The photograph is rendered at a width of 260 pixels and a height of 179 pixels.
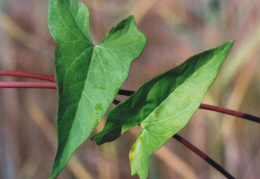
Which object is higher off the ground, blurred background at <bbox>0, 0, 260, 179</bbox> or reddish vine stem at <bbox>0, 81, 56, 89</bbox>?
reddish vine stem at <bbox>0, 81, 56, 89</bbox>

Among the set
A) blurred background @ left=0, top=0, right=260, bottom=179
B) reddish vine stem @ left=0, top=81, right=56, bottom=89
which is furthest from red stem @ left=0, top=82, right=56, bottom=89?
blurred background @ left=0, top=0, right=260, bottom=179

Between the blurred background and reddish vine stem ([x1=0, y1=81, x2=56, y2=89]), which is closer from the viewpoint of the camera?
reddish vine stem ([x1=0, y1=81, x2=56, y2=89])

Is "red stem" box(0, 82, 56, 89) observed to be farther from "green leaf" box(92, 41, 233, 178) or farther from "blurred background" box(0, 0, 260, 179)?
"blurred background" box(0, 0, 260, 179)

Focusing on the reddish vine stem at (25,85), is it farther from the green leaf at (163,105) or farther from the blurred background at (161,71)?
the blurred background at (161,71)

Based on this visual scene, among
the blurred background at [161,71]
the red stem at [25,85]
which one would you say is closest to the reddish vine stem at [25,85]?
the red stem at [25,85]

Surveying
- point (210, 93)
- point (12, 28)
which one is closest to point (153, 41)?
point (210, 93)

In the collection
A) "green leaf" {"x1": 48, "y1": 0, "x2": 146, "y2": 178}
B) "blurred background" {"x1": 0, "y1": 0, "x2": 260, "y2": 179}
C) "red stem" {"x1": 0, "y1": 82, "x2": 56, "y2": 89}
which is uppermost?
"green leaf" {"x1": 48, "y1": 0, "x2": 146, "y2": 178}

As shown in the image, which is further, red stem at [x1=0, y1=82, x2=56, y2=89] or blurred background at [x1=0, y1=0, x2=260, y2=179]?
blurred background at [x1=0, y1=0, x2=260, y2=179]

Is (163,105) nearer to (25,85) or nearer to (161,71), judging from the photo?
(25,85)
